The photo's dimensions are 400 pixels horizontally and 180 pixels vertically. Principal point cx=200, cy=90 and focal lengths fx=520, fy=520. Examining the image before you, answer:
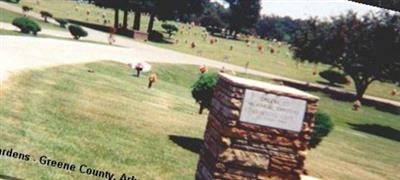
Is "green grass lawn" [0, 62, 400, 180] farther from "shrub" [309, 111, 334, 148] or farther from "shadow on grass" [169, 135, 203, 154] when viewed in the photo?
"shrub" [309, 111, 334, 148]

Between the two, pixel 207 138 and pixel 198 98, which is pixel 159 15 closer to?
pixel 198 98

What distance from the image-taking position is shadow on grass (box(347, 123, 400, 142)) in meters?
31.6

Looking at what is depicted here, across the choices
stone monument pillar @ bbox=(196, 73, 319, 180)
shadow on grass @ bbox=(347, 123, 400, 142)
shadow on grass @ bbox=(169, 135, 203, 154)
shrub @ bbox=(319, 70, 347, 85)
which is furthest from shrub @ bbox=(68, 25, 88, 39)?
stone monument pillar @ bbox=(196, 73, 319, 180)

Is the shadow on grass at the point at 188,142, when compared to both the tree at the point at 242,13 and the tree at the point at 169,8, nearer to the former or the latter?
the tree at the point at 169,8

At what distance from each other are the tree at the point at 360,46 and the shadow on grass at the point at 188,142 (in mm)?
25339

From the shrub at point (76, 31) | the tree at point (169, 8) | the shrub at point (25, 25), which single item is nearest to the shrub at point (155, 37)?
the tree at point (169, 8)

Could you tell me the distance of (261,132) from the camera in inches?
282

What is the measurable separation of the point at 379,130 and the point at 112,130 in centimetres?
2410

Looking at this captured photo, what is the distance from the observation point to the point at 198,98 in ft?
53.7

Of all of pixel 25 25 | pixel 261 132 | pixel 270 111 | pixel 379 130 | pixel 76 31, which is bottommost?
pixel 379 130

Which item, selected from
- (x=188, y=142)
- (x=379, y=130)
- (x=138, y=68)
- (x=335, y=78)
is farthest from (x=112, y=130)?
(x=335, y=78)

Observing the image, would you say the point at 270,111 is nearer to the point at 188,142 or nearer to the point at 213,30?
the point at 188,142

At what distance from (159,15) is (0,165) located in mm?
49198

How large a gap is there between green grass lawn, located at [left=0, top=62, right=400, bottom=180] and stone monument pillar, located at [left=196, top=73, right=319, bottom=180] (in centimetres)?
343
